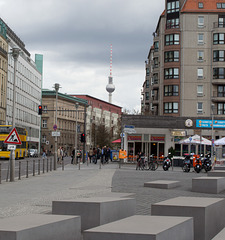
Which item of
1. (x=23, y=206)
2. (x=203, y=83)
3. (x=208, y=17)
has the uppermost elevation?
(x=208, y=17)

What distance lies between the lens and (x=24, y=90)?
372 ft

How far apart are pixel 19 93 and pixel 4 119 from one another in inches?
607

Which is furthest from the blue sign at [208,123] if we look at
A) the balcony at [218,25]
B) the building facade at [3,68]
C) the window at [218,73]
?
the building facade at [3,68]

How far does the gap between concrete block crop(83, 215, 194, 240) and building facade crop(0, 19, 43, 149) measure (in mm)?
90164

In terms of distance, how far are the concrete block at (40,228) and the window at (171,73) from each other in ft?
244

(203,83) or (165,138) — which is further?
(203,83)

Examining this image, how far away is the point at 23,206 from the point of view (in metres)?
14.5

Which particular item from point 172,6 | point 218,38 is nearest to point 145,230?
point 218,38

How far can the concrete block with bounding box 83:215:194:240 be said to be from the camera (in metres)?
6.10

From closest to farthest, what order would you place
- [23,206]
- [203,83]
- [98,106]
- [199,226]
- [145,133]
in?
[199,226]
[23,206]
[145,133]
[203,83]
[98,106]

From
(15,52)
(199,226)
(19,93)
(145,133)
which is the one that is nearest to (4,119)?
(19,93)

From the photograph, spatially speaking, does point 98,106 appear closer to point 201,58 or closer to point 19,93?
point 19,93

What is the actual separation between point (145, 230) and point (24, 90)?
10886cm

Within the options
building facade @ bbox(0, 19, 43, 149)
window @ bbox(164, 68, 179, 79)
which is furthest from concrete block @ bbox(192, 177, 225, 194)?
building facade @ bbox(0, 19, 43, 149)
